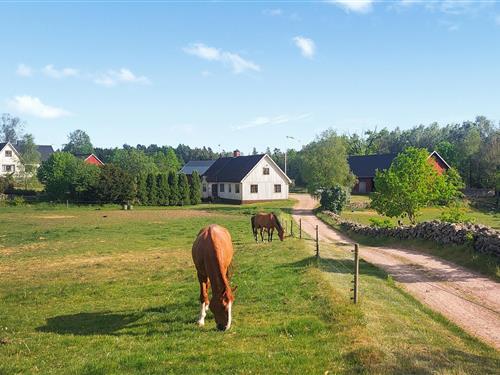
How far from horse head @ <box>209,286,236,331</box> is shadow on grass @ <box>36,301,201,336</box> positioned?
115cm

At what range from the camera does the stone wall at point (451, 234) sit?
20.7 metres

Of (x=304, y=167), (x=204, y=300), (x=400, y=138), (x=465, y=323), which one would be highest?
(x=400, y=138)

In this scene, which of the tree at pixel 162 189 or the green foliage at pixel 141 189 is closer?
the green foliage at pixel 141 189

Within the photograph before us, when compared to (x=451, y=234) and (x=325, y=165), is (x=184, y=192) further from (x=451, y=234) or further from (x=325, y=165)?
(x=451, y=234)

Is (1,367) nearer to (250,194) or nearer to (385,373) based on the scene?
(385,373)

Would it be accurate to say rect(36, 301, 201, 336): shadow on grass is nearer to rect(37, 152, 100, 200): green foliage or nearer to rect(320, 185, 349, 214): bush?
rect(320, 185, 349, 214): bush

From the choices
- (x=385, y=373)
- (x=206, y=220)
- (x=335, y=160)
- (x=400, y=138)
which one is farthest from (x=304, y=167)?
(x=400, y=138)

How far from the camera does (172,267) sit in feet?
65.8

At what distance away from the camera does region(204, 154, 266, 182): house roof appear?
69562mm

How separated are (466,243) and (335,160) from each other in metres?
39.5

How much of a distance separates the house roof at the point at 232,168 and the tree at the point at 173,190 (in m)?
8.56

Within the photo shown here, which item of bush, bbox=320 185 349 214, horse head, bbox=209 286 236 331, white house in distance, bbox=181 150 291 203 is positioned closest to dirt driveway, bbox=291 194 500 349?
horse head, bbox=209 286 236 331

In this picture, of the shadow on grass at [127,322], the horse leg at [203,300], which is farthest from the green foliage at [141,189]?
the horse leg at [203,300]

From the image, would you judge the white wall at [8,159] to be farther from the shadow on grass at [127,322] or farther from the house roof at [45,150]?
the shadow on grass at [127,322]
